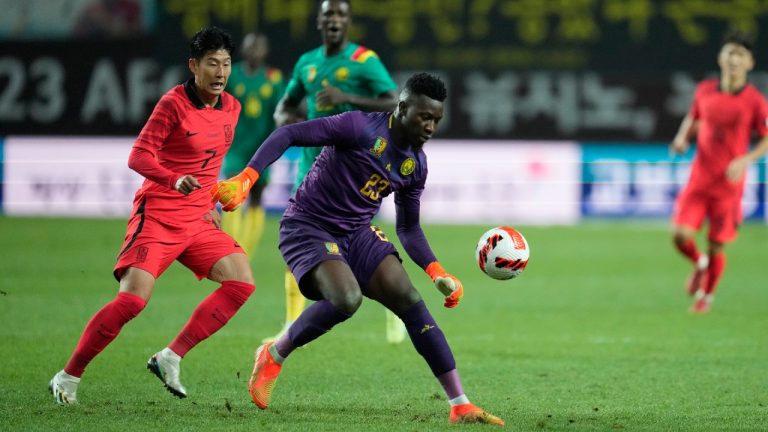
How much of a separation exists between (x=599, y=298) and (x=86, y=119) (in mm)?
11113

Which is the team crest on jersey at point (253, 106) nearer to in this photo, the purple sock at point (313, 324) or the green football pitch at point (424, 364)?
the green football pitch at point (424, 364)

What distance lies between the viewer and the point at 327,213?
631 cm

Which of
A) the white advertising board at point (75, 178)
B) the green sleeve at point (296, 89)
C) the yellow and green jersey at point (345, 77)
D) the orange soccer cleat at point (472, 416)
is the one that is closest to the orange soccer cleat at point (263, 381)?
the orange soccer cleat at point (472, 416)

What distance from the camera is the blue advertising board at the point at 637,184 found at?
1938 cm

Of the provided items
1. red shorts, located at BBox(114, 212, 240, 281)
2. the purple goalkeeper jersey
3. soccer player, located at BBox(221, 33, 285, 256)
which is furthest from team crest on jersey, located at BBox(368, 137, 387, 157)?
soccer player, located at BBox(221, 33, 285, 256)

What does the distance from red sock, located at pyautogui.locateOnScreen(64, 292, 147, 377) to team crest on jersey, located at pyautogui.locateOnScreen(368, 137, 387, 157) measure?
1385 mm

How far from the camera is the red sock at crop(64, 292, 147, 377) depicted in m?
6.28

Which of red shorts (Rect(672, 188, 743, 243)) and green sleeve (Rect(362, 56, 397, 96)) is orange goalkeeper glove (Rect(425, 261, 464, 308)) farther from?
red shorts (Rect(672, 188, 743, 243))

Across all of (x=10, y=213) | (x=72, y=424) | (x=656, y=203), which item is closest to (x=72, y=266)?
(x=10, y=213)

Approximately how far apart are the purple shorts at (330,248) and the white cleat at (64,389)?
4.02 feet

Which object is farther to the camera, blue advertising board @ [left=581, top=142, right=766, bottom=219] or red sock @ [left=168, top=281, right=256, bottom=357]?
blue advertising board @ [left=581, top=142, right=766, bottom=219]

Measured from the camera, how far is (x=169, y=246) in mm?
6543

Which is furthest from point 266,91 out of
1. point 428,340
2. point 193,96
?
point 428,340

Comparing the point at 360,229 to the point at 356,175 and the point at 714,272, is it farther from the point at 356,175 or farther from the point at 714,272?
the point at 714,272
